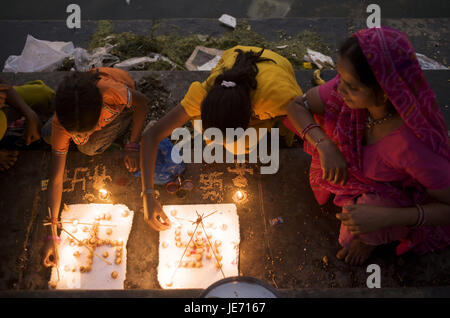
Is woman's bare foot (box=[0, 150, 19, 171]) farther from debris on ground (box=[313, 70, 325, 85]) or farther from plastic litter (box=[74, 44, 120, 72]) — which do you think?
debris on ground (box=[313, 70, 325, 85])

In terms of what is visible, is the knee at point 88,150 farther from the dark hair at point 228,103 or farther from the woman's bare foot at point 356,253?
the woman's bare foot at point 356,253

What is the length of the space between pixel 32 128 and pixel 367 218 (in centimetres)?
263

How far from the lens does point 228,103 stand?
74.5 inches

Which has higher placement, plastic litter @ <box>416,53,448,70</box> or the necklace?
plastic litter @ <box>416,53,448,70</box>

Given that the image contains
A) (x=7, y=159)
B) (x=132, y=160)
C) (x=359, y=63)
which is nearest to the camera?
(x=359, y=63)

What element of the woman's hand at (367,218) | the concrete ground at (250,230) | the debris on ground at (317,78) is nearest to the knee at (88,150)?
the concrete ground at (250,230)

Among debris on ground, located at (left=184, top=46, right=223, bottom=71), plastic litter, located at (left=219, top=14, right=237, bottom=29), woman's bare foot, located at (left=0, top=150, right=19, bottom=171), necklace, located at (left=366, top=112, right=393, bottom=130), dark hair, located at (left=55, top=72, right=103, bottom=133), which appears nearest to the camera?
necklace, located at (left=366, top=112, right=393, bottom=130)

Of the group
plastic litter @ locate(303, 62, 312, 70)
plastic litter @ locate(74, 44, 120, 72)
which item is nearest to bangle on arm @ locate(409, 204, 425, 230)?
plastic litter @ locate(303, 62, 312, 70)

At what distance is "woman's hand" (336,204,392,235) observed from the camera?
1809mm

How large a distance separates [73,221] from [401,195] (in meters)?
2.30

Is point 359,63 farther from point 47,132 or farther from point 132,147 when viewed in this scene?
point 47,132

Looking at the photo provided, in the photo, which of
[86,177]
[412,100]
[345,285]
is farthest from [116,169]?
[412,100]

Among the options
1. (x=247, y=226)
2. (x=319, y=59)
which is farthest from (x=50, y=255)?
(x=319, y=59)

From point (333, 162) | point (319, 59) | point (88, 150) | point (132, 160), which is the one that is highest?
point (319, 59)
